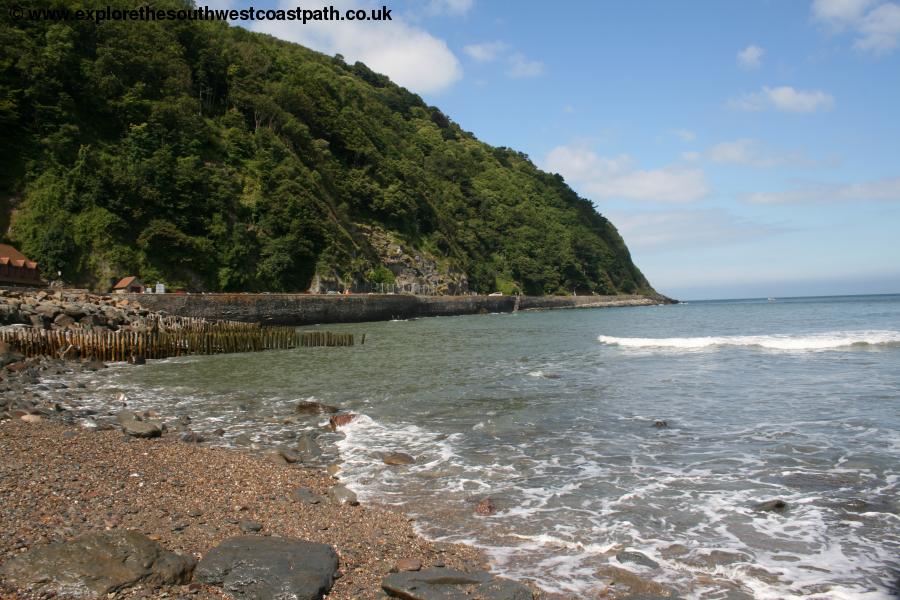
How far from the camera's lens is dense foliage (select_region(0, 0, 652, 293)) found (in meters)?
43.6

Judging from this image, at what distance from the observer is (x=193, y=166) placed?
51.3 meters

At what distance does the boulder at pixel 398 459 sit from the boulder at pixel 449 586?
3864 millimetres

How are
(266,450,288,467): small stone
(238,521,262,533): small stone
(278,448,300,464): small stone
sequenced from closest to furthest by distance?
(238,521,262,533): small stone
(266,450,288,467): small stone
(278,448,300,464): small stone

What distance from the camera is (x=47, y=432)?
355 inches

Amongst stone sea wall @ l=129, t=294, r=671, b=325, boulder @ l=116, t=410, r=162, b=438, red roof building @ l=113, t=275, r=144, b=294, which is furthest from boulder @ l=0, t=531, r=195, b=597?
red roof building @ l=113, t=275, r=144, b=294

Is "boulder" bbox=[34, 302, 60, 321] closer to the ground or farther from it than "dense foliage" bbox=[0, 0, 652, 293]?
closer to the ground

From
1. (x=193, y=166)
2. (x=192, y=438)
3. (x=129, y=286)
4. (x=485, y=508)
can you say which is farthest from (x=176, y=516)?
(x=193, y=166)

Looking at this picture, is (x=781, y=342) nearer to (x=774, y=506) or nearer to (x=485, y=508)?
(x=774, y=506)

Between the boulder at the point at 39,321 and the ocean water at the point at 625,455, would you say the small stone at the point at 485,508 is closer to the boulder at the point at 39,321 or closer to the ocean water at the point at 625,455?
the ocean water at the point at 625,455

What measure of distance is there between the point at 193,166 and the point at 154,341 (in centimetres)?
3153

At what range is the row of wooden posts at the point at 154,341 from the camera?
20.9 meters

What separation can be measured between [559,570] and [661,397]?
10.1m

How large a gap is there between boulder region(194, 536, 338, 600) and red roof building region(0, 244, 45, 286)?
40.3 meters

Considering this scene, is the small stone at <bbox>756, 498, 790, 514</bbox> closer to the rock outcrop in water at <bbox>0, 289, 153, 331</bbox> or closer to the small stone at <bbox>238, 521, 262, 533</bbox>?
the small stone at <bbox>238, 521, 262, 533</bbox>
